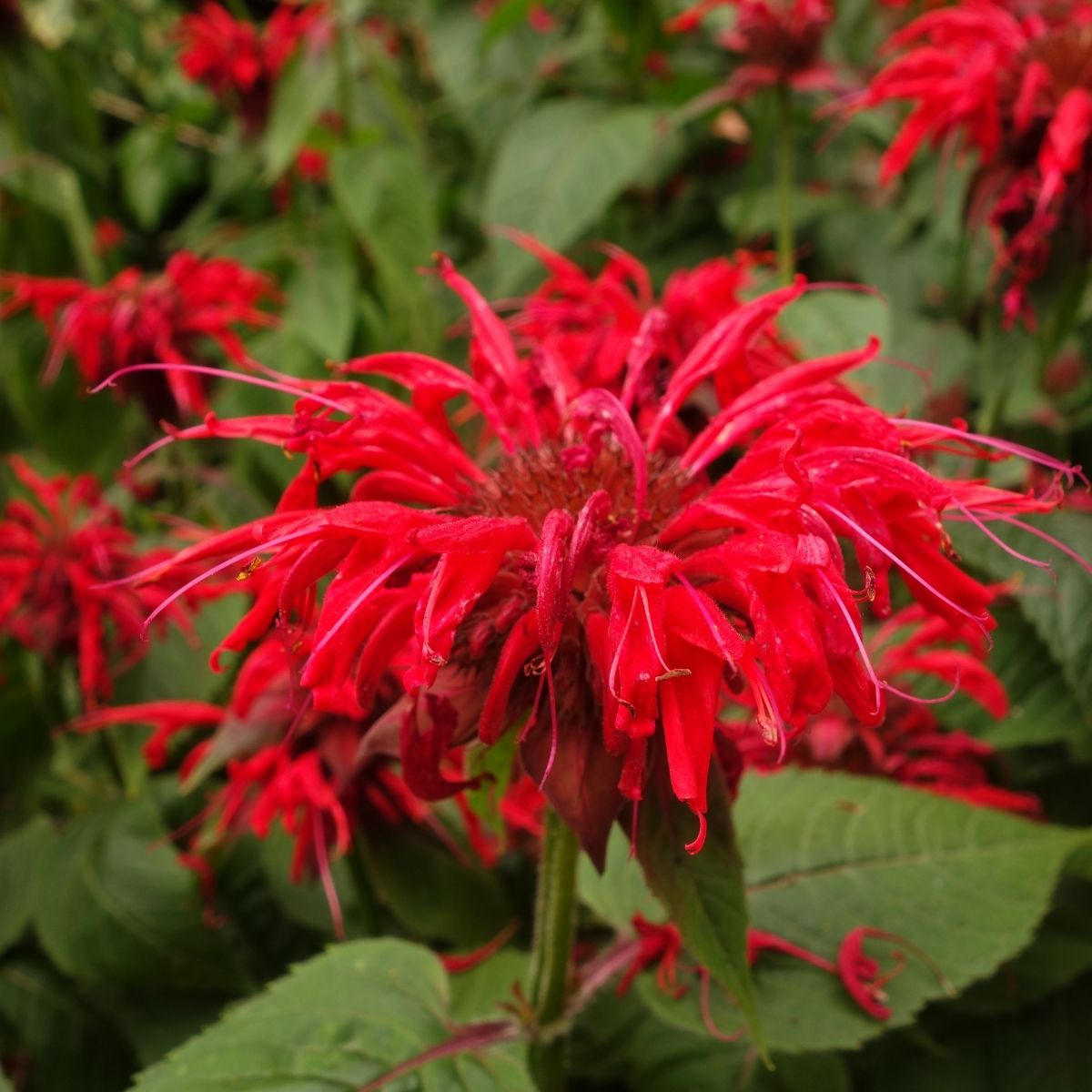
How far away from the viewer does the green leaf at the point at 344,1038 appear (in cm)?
55

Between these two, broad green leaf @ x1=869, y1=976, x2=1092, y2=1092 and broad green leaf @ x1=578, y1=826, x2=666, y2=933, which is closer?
broad green leaf @ x1=578, y1=826, x2=666, y2=933

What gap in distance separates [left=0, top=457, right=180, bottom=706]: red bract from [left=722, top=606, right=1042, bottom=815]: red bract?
579 mm

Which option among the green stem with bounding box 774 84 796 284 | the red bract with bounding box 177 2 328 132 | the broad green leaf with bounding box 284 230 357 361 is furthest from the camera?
the red bract with bounding box 177 2 328 132

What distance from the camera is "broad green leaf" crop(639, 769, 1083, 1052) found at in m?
0.64

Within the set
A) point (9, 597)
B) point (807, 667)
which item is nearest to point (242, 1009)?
point (807, 667)

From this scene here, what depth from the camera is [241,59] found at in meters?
1.69

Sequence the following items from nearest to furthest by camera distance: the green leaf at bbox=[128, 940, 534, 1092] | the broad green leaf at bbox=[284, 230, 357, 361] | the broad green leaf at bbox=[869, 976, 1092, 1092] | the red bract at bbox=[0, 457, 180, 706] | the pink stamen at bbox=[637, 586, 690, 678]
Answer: the pink stamen at bbox=[637, 586, 690, 678]
the green leaf at bbox=[128, 940, 534, 1092]
the broad green leaf at bbox=[869, 976, 1092, 1092]
the red bract at bbox=[0, 457, 180, 706]
the broad green leaf at bbox=[284, 230, 357, 361]

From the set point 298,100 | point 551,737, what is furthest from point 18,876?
point 298,100

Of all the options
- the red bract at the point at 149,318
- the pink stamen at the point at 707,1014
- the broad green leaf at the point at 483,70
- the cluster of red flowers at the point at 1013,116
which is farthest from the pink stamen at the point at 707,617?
the broad green leaf at the point at 483,70

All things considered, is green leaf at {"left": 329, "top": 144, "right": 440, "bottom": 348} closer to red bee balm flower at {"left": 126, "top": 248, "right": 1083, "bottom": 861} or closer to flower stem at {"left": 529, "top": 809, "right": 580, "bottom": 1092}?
red bee balm flower at {"left": 126, "top": 248, "right": 1083, "bottom": 861}

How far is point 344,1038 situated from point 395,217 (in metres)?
0.88

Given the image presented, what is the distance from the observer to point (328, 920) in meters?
0.89

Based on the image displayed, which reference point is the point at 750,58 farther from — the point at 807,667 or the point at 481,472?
the point at 807,667

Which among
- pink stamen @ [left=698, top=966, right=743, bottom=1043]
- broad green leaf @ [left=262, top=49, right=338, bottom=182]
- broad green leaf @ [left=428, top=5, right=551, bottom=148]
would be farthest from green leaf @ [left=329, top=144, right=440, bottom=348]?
pink stamen @ [left=698, top=966, right=743, bottom=1043]
